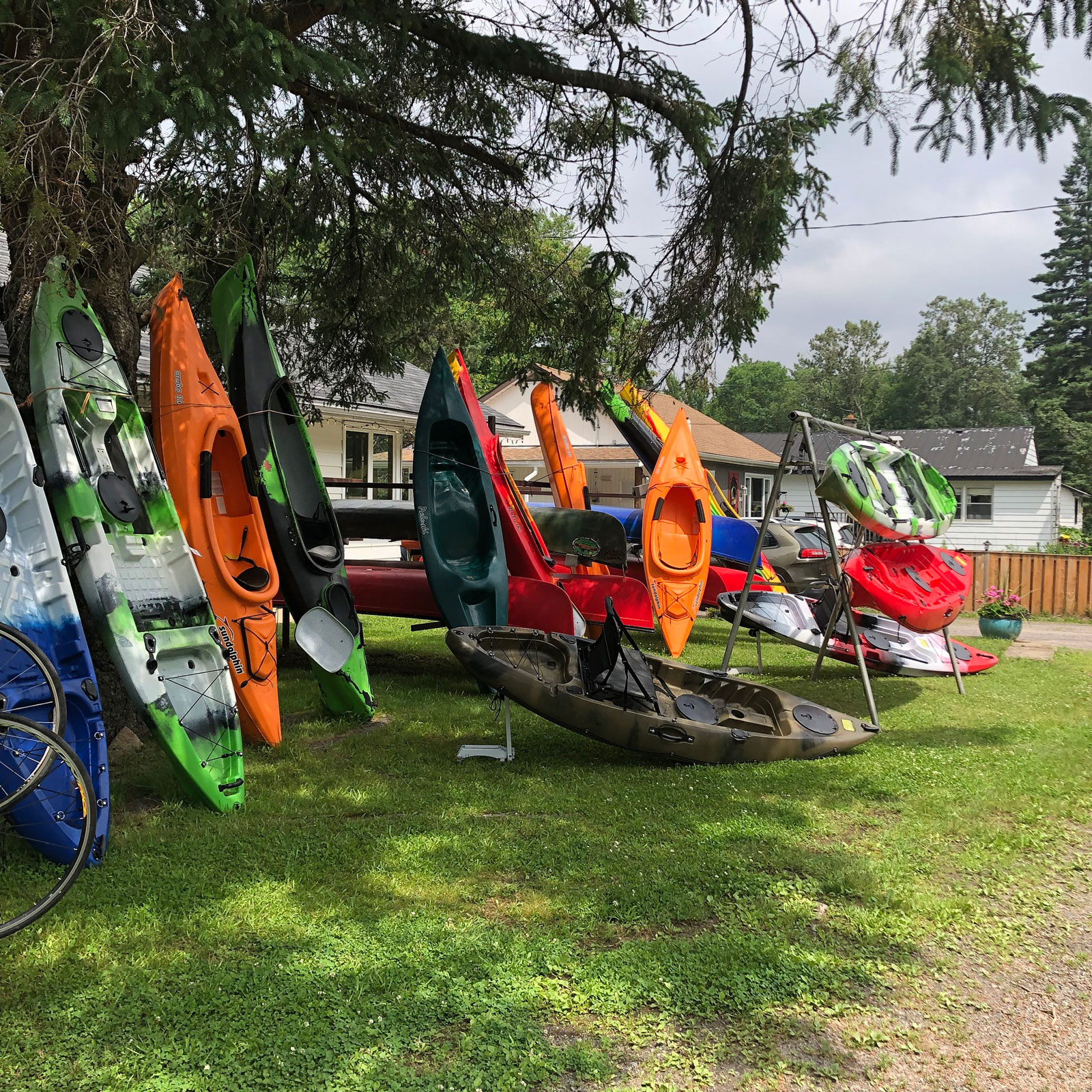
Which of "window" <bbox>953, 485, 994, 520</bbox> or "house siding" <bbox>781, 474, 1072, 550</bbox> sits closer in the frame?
"house siding" <bbox>781, 474, 1072, 550</bbox>

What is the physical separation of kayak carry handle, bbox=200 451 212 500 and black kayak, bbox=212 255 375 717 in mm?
539

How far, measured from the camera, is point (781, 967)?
10.9 ft

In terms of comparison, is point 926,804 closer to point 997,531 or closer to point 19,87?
point 19,87

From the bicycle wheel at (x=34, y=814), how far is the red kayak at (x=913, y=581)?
6124 millimetres

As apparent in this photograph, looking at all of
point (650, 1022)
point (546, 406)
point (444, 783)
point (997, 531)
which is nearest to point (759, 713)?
point (444, 783)

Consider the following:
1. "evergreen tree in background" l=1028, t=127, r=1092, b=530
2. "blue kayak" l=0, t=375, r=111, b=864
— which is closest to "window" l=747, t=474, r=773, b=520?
"evergreen tree in background" l=1028, t=127, r=1092, b=530

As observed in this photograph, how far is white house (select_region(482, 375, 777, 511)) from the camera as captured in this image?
28.8 m

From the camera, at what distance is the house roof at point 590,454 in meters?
28.2

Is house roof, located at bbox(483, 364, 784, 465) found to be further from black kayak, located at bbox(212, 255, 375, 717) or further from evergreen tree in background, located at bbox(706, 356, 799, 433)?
evergreen tree in background, located at bbox(706, 356, 799, 433)

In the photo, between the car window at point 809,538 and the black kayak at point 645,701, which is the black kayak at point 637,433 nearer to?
the car window at point 809,538

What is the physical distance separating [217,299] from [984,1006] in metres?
6.78

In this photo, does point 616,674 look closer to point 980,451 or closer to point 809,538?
point 809,538

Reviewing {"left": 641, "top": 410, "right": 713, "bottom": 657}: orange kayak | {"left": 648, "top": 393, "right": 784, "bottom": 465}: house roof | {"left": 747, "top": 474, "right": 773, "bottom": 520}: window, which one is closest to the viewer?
{"left": 641, "top": 410, "right": 713, "bottom": 657}: orange kayak

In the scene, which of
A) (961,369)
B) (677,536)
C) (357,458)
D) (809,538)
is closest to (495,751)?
(677,536)
